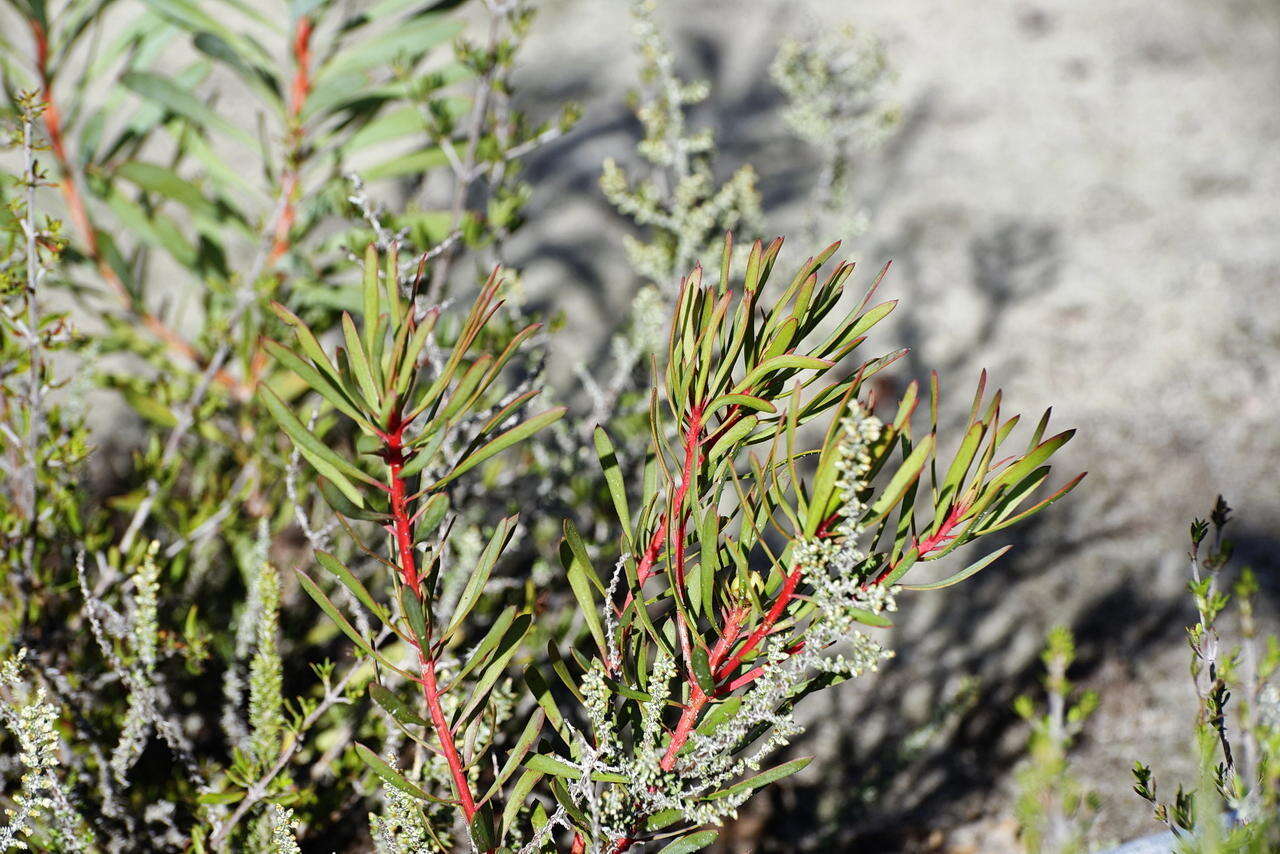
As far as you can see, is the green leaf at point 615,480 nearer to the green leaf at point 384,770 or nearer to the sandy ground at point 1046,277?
the green leaf at point 384,770

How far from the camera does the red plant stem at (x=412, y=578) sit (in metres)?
0.54

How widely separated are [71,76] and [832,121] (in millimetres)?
1997

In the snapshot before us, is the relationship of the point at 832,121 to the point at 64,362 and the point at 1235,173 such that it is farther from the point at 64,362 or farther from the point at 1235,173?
the point at 1235,173

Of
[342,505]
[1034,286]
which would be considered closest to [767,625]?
[342,505]

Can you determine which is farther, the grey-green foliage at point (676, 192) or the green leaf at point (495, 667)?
the grey-green foliage at point (676, 192)

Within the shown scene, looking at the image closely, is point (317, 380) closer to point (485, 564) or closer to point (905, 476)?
point (485, 564)

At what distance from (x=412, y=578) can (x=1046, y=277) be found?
90.0 inches

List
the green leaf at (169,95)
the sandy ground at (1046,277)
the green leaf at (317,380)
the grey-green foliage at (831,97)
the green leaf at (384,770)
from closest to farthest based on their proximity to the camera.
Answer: the green leaf at (317,380)
the green leaf at (384,770)
the green leaf at (169,95)
the grey-green foliage at (831,97)
the sandy ground at (1046,277)

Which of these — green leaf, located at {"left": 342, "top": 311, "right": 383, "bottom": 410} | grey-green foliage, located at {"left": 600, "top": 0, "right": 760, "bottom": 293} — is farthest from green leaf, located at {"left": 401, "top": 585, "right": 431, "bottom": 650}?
grey-green foliage, located at {"left": 600, "top": 0, "right": 760, "bottom": 293}

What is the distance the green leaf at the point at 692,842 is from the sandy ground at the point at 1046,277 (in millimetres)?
697

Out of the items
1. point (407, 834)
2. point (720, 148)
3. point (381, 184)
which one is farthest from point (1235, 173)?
point (407, 834)

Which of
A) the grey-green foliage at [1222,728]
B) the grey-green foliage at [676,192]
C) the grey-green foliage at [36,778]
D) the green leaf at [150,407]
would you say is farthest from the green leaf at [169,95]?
the grey-green foliage at [1222,728]

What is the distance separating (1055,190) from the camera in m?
2.68

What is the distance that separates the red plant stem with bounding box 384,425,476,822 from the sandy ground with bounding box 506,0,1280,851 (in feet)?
2.62
